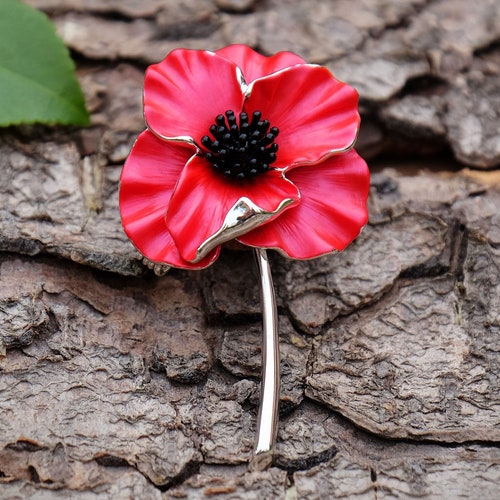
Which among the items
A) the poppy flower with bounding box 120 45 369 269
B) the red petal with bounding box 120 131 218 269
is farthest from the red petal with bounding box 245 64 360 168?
the red petal with bounding box 120 131 218 269

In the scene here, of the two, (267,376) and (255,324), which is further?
(255,324)

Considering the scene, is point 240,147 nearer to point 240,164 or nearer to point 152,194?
point 240,164

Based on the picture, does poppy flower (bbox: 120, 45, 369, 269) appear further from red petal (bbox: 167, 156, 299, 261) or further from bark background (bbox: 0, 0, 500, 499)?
bark background (bbox: 0, 0, 500, 499)

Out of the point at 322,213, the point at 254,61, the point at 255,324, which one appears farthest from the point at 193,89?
the point at 255,324

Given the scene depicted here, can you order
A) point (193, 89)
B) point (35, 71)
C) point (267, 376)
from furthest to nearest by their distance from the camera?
point (35, 71), point (193, 89), point (267, 376)

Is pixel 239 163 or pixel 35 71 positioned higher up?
pixel 35 71

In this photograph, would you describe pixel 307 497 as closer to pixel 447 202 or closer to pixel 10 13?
pixel 447 202

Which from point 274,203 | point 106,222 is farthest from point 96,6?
point 274,203

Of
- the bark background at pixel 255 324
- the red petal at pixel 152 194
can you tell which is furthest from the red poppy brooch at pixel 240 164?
the bark background at pixel 255 324
